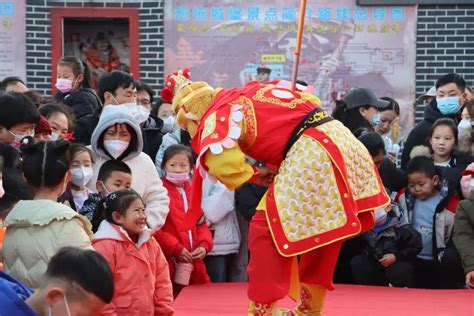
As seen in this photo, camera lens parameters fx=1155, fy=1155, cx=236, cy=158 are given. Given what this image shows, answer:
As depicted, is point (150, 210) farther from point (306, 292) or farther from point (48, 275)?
point (48, 275)

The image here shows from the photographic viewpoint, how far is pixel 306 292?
565 cm

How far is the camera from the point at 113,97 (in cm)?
769

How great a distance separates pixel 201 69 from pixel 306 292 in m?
6.16

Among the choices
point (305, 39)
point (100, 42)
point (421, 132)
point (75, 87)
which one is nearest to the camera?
point (75, 87)

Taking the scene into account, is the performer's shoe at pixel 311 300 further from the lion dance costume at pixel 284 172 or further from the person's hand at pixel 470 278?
the person's hand at pixel 470 278

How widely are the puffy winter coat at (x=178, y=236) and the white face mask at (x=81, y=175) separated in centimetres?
107

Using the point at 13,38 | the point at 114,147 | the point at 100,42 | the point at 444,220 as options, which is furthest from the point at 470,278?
the point at 13,38

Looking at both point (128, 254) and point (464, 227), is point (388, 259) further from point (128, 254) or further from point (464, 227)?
point (128, 254)

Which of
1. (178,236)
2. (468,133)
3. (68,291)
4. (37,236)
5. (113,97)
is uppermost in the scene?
(113,97)

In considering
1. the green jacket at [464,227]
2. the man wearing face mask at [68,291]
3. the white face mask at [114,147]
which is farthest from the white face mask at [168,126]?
the man wearing face mask at [68,291]

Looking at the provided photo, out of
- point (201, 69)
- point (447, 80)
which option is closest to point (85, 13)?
point (201, 69)

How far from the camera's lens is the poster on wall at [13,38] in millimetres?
11594

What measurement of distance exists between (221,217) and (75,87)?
58.4 inches

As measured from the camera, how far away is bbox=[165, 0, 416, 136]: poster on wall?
1153 centimetres
